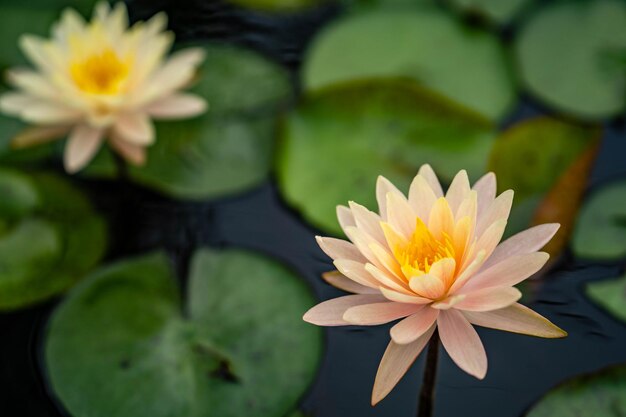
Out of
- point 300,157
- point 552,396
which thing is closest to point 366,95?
point 300,157

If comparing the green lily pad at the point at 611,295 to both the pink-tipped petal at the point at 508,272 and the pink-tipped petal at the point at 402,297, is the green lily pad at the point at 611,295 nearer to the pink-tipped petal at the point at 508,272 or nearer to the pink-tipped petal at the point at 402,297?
the pink-tipped petal at the point at 508,272

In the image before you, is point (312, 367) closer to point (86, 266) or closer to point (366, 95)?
point (86, 266)

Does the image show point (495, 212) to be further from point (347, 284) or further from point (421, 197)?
point (347, 284)

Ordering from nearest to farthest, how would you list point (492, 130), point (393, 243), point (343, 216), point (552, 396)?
point (393, 243) → point (343, 216) → point (552, 396) → point (492, 130)

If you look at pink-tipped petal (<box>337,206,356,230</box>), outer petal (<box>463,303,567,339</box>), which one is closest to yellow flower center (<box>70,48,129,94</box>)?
pink-tipped petal (<box>337,206,356,230</box>)

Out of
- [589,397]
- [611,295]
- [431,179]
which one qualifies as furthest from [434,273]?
[611,295]

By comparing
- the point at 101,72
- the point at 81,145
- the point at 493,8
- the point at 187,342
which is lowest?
the point at 187,342

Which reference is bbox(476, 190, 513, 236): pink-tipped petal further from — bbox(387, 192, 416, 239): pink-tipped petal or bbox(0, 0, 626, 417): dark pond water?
bbox(0, 0, 626, 417): dark pond water

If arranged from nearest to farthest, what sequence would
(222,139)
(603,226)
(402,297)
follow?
(402,297) → (603,226) → (222,139)
